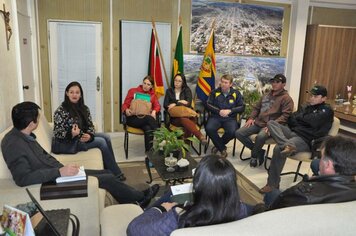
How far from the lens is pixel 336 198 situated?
5.00ft

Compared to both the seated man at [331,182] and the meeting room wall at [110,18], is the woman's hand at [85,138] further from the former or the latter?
the seated man at [331,182]

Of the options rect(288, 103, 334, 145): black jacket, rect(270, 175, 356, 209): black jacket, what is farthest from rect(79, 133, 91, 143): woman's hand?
rect(288, 103, 334, 145): black jacket

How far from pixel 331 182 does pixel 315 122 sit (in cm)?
185

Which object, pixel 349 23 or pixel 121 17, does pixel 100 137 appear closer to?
pixel 121 17

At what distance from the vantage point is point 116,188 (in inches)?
94.8

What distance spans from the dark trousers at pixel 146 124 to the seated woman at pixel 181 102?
1.20 feet

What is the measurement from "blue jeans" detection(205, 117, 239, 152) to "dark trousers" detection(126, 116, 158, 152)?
2.52ft

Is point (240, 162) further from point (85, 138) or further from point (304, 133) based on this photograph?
point (85, 138)

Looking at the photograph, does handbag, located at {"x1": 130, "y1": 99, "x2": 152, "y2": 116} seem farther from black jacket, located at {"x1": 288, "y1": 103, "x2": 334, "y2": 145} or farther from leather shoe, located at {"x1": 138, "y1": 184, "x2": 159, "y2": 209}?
black jacket, located at {"x1": 288, "y1": 103, "x2": 334, "y2": 145}

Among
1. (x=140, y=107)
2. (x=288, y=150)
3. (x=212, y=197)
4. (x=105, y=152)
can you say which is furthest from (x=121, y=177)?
(x=212, y=197)

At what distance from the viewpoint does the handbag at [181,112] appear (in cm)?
417

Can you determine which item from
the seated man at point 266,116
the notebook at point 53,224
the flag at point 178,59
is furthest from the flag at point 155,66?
the notebook at point 53,224

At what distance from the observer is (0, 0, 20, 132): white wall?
2521 millimetres

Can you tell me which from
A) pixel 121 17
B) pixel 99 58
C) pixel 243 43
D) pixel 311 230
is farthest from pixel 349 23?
pixel 311 230
